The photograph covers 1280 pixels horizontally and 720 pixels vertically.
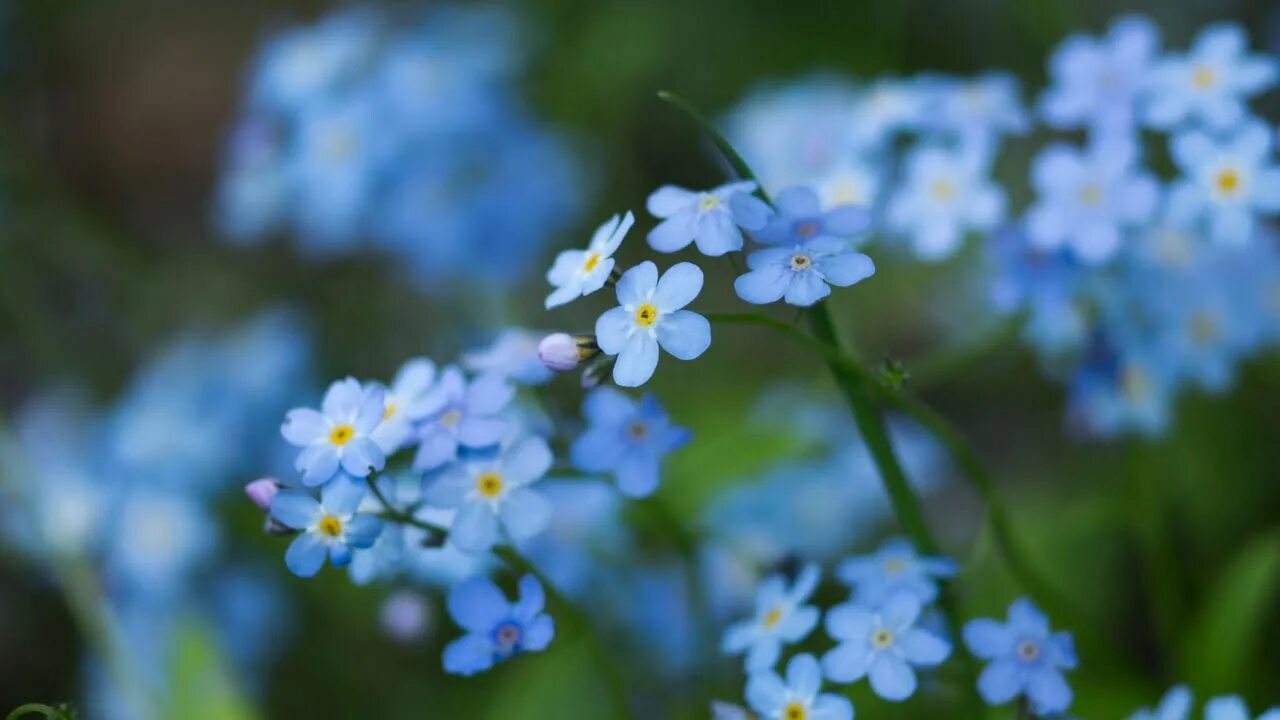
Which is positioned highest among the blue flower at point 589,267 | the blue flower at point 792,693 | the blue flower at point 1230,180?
the blue flower at point 1230,180

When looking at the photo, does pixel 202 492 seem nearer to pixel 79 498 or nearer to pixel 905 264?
pixel 79 498

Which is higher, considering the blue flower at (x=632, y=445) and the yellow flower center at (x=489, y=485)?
the blue flower at (x=632, y=445)

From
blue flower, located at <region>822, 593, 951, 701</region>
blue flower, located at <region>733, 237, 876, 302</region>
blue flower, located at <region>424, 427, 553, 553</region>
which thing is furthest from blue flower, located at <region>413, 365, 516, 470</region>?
blue flower, located at <region>822, 593, 951, 701</region>

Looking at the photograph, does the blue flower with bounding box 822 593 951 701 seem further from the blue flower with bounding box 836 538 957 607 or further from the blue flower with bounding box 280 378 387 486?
the blue flower with bounding box 280 378 387 486

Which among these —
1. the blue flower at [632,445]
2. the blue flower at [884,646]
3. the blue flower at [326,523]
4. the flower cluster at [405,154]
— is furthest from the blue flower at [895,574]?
the flower cluster at [405,154]

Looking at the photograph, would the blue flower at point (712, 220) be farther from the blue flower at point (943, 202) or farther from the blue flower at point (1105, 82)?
the blue flower at point (1105, 82)

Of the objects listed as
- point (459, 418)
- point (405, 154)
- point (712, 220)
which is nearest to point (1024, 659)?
point (712, 220)
